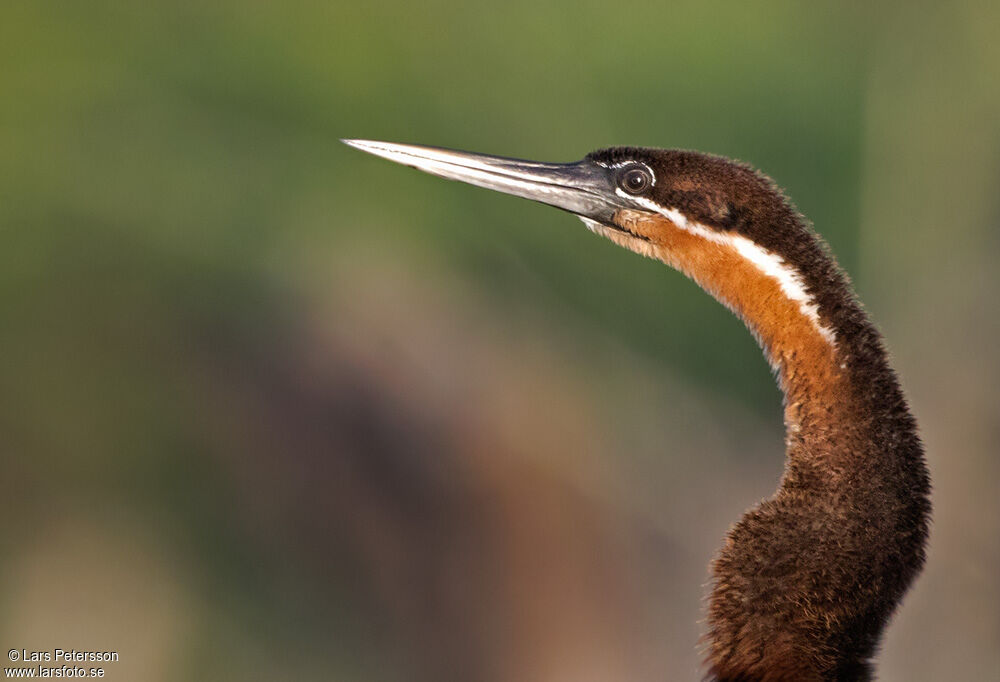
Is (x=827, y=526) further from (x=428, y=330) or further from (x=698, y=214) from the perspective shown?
(x=428, y=330)

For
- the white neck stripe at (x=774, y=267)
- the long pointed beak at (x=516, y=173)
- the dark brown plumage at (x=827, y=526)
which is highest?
the long pointed beak at (x=516, y=173)

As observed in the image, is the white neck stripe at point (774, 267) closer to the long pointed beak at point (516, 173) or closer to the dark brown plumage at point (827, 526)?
the dark brown plumage at point (827, 526)

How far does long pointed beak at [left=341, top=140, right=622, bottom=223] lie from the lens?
113 inches

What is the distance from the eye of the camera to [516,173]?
9.55 feet

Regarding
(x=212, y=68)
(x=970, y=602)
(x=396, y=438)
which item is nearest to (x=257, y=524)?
(x=396, y=438)

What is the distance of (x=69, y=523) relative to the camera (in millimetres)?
5535

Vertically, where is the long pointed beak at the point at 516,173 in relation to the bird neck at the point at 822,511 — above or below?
above

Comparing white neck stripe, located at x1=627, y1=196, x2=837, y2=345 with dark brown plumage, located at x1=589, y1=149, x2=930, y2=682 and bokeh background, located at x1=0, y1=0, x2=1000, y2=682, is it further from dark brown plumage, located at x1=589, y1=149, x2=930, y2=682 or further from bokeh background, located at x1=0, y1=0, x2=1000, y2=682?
bokeh background, located at x1=0, y1=0, x2=1000, y2=682

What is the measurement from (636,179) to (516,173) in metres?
0.29

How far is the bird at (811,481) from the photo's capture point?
235 centimetres

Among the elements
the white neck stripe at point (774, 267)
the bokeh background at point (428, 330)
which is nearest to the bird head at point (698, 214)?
the white neck stripe at point (774, 267)

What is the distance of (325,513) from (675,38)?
2981 mm

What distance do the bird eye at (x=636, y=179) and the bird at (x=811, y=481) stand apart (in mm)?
176

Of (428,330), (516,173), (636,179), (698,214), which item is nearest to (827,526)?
(698,214)
